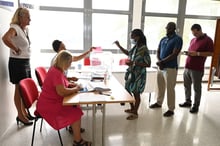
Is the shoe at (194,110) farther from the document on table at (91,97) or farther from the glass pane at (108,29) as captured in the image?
the glass pane at (108,29)

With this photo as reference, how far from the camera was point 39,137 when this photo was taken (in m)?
2.55

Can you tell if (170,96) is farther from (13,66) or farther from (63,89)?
(13,66)

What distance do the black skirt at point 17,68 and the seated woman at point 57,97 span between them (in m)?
0.70

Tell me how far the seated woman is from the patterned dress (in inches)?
44.9

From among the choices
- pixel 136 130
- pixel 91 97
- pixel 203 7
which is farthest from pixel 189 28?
pixel 91 97

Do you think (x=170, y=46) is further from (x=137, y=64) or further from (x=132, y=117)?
(x=132, y=117)

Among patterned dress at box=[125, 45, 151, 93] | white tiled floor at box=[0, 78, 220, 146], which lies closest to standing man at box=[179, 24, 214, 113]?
white tiled floor at box=[0, 78, 220, 146]

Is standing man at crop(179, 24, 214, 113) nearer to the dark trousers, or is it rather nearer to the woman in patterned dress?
the dark trousers

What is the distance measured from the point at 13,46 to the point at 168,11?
400 centimetres

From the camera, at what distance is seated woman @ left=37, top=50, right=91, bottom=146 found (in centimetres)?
202

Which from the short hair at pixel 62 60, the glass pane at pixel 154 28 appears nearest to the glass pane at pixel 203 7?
the glass pane at pixel 154 28

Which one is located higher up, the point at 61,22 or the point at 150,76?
the point at 61,22

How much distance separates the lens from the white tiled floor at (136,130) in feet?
8.20

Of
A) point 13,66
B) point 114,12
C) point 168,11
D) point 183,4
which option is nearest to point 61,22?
point 114,12
